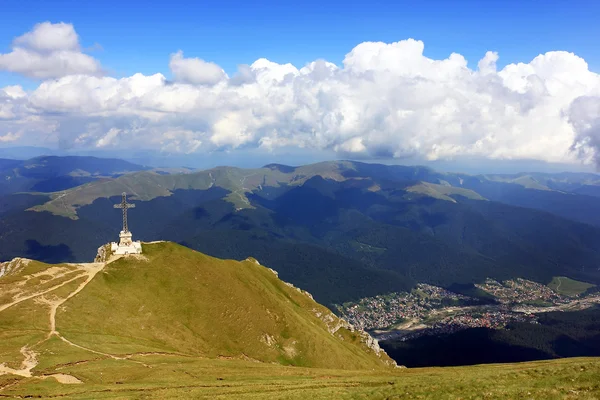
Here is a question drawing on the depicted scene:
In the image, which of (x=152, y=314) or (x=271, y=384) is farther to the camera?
(x=152, y=314)

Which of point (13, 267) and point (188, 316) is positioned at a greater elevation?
point (13, 267)

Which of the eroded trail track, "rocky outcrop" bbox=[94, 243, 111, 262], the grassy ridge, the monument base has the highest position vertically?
the monument base

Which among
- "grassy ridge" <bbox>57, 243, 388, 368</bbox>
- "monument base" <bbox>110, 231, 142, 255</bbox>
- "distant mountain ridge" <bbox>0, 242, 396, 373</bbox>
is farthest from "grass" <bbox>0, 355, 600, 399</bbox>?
"monument base" <bbox>110, 231, 142, 255</bbox>

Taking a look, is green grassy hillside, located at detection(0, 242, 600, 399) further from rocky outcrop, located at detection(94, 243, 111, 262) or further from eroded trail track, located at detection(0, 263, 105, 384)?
rocky outcrop, located at detection(94, 243, 111, 262)

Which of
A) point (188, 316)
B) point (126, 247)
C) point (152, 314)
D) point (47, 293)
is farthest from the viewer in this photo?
point (126, 247)

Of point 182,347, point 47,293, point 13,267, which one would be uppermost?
point 13,267

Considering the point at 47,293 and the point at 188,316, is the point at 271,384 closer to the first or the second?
the point at 188,316

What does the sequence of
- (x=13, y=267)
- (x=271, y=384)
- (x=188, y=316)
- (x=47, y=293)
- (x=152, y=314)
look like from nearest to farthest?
(x=271, y=384)
(x=47, y=293)
(x=152, y=314)
(x=188, y=316)
(x=13, y=267)

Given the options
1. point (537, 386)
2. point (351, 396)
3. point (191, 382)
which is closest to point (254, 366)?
point (191, 382)

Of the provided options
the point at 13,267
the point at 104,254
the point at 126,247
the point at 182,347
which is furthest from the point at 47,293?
the point at 182,347
